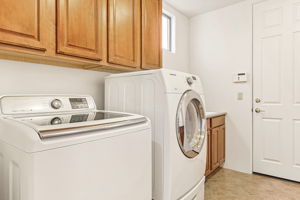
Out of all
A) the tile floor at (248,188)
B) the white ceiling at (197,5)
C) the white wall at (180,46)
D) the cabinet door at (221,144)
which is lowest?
the tile floor at (248,188)

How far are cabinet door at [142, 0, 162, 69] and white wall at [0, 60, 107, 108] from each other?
51 centimetres

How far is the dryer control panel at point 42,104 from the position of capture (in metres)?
1.17

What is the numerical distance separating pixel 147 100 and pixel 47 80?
33.3 inches

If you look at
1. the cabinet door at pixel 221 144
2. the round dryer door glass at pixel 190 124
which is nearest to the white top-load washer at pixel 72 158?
the round dryer door glass at pixel 190 124

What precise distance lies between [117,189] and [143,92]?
0.73 metres

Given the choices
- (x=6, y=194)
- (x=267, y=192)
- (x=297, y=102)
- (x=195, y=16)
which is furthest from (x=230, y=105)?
(x=6, y=194)

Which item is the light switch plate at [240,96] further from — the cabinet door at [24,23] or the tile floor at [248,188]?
the cabinet door at [24,23]

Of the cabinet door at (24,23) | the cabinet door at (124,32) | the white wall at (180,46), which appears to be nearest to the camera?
the cabinet door at (24,23)

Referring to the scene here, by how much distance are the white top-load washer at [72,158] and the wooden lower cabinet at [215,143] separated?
144cm

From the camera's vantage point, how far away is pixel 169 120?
52.0 inches

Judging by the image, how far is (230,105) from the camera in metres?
2.90

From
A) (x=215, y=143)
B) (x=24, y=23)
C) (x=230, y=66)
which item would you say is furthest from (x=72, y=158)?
(x=230, y=66)

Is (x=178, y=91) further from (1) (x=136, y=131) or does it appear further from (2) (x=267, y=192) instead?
(2) (x=267, y=192)

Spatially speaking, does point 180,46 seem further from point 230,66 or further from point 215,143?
point 215,143
